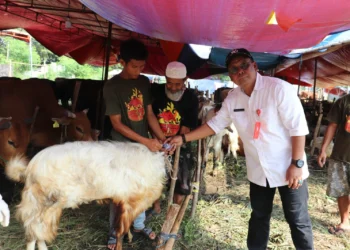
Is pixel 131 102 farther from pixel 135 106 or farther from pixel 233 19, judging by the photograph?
pixel 233 19

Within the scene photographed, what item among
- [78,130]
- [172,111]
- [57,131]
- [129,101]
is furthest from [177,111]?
[57,131]

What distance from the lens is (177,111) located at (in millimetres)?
3225

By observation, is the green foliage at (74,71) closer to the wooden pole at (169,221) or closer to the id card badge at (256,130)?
the wooden pole at (169,221)

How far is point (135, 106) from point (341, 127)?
2.72 m

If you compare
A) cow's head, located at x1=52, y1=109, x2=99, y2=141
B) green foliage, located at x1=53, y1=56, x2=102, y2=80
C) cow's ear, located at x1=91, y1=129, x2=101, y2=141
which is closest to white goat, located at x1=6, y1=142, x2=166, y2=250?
cow's ear, located at x1=91, y1=129, x2=101, y2=141

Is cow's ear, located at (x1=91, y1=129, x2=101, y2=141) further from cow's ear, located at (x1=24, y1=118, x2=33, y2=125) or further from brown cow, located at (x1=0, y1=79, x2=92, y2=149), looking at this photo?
cow's ear, located at (x1=24, y1=118, x2=33, y2=125)

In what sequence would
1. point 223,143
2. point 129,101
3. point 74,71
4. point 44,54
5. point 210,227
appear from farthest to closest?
1. point 44,54
2. point 74,71
3. point 223,143
4. point 210,227
5. point 129,101

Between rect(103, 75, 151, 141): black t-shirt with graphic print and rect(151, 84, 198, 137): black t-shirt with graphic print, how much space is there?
0.64 ft

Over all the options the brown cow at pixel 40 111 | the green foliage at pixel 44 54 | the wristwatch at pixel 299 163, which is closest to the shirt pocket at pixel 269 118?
the wristwatch at pixel 299 163

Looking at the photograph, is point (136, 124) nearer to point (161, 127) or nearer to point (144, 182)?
point (161, 127)

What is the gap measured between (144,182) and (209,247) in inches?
56.2

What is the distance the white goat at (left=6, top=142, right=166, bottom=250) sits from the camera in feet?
7.88

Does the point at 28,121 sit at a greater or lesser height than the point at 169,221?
greater

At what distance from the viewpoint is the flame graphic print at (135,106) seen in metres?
2.94
